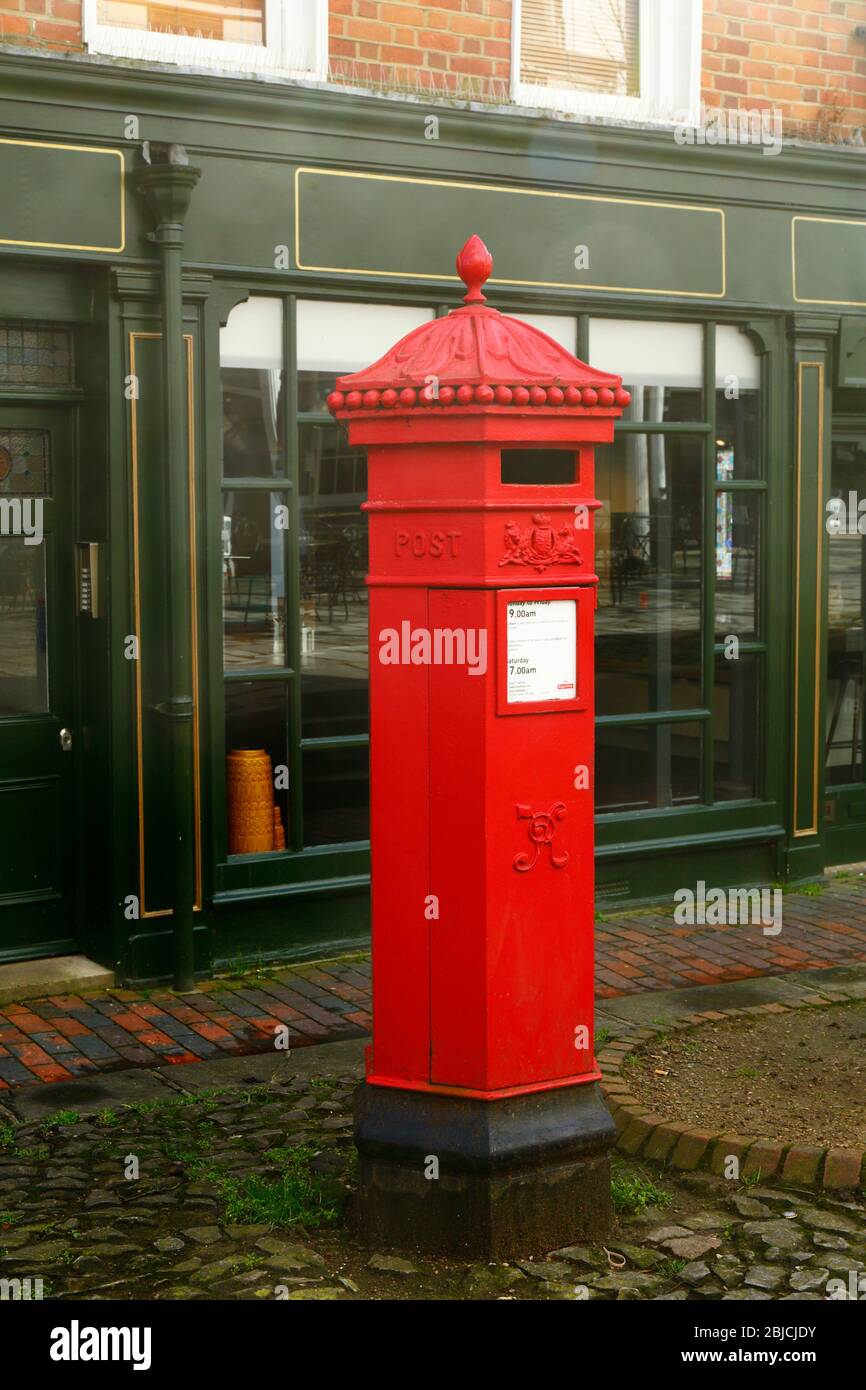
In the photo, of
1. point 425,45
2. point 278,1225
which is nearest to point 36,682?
point 278,1225

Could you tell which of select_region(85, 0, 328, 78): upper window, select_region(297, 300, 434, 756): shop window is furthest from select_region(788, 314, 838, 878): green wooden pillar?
select_region(85, 0, 328, 78): upper window

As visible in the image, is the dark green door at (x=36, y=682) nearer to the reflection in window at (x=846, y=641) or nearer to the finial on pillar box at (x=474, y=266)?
the finial on pillar box at (x=474, y=266)

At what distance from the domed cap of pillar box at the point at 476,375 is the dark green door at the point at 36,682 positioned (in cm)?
306

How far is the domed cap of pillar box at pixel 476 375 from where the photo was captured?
4.31 meters

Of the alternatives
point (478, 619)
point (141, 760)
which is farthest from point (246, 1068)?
point (478, 619)

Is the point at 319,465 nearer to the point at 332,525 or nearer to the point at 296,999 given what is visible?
the point at 332,525

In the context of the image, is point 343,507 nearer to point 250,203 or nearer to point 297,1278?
point 250,203

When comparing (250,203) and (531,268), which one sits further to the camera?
(531,268)

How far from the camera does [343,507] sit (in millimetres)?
7797

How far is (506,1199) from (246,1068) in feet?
6.21

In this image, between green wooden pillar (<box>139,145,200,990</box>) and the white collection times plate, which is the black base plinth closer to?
the white collection times plate

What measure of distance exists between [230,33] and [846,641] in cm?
485

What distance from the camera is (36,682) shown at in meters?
7.39

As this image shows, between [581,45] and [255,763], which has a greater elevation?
[581,45]
